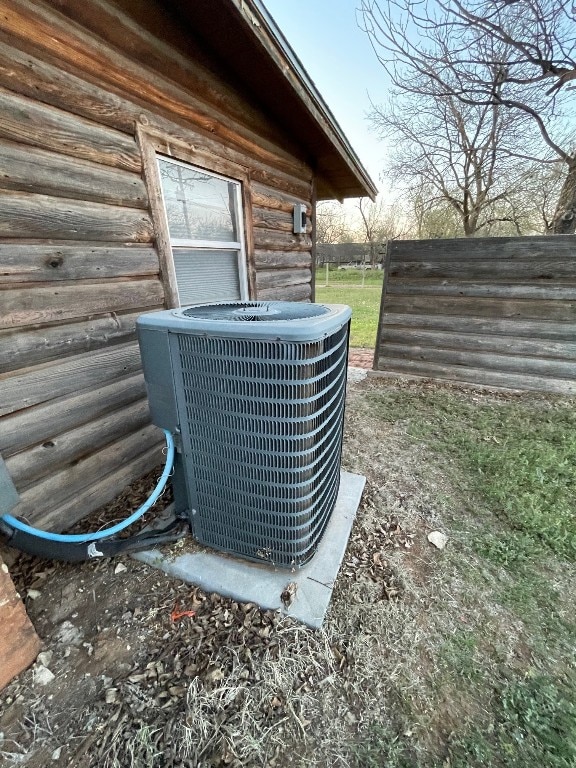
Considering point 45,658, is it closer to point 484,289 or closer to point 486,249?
point 484,289

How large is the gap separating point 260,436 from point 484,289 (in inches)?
143

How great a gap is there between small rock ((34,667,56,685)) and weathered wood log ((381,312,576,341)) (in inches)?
166

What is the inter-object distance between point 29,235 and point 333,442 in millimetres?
1666

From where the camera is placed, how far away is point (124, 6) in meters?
1.61

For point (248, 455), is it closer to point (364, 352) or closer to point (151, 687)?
point (151, 687)

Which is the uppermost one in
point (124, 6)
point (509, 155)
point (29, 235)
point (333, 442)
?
point (509, 155)

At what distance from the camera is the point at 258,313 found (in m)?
1.40

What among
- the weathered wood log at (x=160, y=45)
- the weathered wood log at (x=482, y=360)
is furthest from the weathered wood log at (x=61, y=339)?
the weathered wood log at (x=482, y=360)

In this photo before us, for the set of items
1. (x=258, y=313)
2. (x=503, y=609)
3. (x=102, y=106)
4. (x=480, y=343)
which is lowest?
(x=503, y=609)

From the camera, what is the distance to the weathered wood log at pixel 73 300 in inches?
55.3

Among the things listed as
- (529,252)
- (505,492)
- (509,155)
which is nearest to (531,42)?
(509,155)

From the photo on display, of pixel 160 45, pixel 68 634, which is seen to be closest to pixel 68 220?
pixel 160 45

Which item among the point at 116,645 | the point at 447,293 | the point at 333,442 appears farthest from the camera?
the point at 447,293

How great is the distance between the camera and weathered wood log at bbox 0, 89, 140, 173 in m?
1.32
